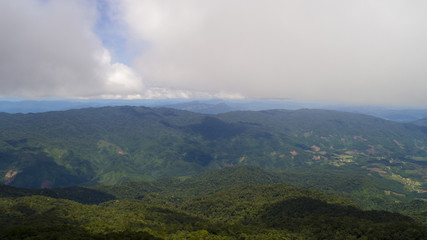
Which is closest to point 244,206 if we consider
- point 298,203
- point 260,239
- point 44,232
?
point 298,203

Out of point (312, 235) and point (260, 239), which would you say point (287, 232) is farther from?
point (260, 239)

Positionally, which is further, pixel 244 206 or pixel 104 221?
pixel 244 206

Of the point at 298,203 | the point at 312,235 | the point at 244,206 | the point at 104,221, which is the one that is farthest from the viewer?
the point at 244,206

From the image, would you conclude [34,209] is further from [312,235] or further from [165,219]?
[312,235]

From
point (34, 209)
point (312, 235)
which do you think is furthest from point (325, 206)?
point (34, 209)

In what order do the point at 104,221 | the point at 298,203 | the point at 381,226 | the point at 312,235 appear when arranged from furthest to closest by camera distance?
the point at 298,203 → the point at 104,221 → the point at 312,235 → the point at 381,226

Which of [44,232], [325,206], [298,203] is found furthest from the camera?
[298,203]

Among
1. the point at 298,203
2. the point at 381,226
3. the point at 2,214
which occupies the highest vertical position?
the point at 381,226

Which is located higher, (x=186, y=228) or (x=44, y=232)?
(x=44, y=232)

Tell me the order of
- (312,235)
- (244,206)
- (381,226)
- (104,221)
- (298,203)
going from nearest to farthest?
(381,226)
(312,235)
(104,221)
(298,203)
(244,206)
